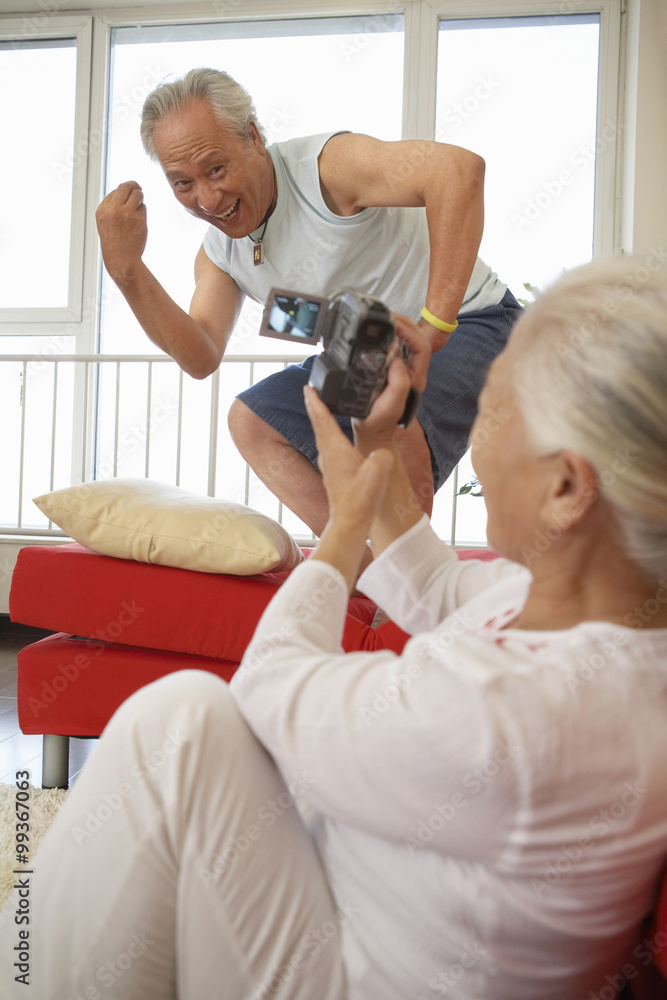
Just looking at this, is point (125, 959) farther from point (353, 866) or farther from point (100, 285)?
point (100, 285)

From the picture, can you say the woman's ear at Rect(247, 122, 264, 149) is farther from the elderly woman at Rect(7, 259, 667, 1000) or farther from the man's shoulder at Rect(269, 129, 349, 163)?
the elderly woman at Rect(7, 259, 667, 1000)

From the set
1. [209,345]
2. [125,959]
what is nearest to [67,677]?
[209,345]

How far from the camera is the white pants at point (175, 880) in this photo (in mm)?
610

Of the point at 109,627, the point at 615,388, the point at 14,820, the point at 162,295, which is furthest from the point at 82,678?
the point at 615,388

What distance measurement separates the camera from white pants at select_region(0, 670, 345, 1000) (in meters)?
0.61

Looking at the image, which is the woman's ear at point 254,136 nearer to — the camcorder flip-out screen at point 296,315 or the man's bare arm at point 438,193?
the man's bare arm at point 438,193

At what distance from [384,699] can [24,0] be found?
13.3 ft

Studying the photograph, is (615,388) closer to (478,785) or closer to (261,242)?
(478,785)

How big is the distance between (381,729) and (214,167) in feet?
4.33

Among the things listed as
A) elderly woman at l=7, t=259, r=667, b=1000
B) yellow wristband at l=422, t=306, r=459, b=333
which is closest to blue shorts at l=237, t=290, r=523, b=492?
yellow wristband at l=422, t=306, r=459, b=333

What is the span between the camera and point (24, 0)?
3547 millimetres

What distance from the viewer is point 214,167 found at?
5.12 ft

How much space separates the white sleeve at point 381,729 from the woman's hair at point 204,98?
1.25 meters

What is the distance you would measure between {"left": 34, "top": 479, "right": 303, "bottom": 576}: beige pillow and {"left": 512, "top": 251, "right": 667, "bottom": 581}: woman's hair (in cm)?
88
